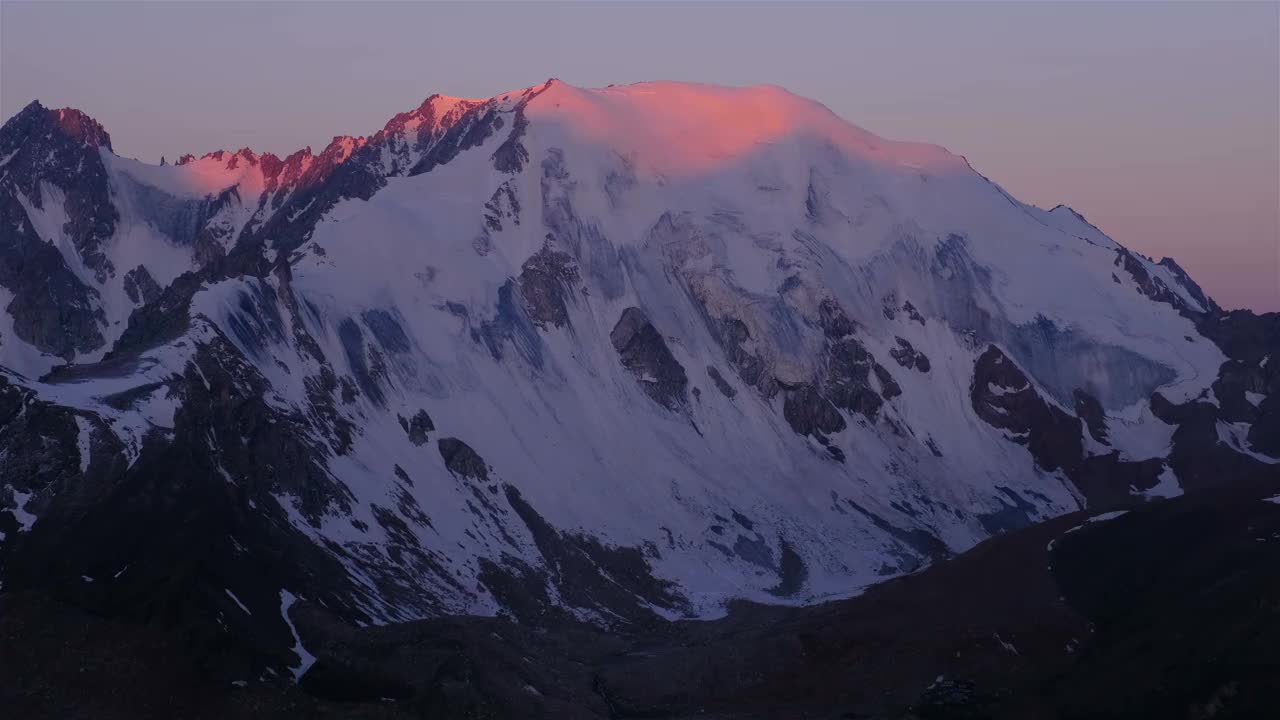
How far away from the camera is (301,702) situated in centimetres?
9769

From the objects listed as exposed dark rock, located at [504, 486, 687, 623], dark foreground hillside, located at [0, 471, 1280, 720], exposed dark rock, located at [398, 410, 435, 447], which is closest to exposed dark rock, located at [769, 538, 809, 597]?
exposed dark rock, located at [504, 486, 687, 623]

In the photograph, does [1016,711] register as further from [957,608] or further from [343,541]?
[343,541]

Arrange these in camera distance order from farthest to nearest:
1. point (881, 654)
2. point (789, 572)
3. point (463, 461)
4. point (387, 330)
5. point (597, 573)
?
point (387, 330)
point (789, 572)
point (463, 461)
point (597, 573)
point (881, 654)

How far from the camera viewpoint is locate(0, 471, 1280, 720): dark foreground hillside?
300 ft

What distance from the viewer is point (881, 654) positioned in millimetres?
112125

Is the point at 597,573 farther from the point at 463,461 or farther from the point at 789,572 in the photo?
the point at 789,572

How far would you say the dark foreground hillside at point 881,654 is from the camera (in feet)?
300

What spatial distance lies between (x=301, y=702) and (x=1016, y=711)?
39.5 metres

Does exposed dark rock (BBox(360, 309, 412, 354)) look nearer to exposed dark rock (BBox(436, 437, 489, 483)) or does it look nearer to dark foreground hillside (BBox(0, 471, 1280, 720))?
exposed dark rock (BBox(436, 437, 489, 483))

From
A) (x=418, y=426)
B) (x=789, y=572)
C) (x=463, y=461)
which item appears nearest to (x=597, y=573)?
(x=463, y=461)

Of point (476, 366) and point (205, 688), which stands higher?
point (476, 366)

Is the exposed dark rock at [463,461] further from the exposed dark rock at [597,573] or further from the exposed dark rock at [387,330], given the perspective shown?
the exposed dark rock at [387,330]

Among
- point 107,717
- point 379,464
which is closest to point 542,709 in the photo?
point 107,717

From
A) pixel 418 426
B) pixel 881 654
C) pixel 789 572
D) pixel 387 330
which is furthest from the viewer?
pixel 387 330
